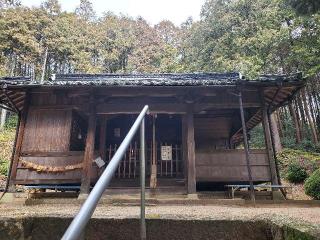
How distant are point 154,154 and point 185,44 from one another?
21689mm

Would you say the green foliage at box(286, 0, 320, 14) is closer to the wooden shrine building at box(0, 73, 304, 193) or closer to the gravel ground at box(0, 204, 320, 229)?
the wooden shrine building at box(0, 73, 304, 193)

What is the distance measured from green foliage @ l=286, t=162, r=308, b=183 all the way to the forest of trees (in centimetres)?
504

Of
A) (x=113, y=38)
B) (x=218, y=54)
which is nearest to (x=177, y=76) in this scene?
(x=218, y=54)

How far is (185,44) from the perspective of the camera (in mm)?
29516

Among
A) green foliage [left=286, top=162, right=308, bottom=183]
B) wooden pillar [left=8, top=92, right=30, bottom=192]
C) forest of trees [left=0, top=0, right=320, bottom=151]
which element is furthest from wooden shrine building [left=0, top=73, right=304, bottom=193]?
green foliage [left=286, top=162, right=308, bottom=183]

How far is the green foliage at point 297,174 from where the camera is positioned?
15789mm

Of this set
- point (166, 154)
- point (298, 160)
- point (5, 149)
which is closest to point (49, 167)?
point (166, 154)

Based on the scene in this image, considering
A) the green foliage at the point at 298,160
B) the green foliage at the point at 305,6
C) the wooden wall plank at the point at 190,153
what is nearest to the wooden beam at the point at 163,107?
the wooden wall plank at the point at 190,153

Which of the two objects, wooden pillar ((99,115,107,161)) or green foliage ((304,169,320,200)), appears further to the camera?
wooden pillar ((99,115,107,161))

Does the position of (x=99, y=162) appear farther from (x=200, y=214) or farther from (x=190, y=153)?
(x=200, y=214)

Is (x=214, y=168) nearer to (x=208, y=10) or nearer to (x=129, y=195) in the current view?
(x=129, y=195)

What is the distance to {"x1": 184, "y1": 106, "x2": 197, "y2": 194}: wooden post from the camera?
9219 mm

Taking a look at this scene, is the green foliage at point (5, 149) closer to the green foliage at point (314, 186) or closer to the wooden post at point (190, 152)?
the wooden post at point (190, 152)

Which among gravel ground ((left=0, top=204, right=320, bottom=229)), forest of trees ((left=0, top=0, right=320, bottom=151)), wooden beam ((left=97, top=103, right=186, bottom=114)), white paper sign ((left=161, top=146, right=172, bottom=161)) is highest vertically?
forest of trees ((left=0, top=0, right=320, bottom=151))
